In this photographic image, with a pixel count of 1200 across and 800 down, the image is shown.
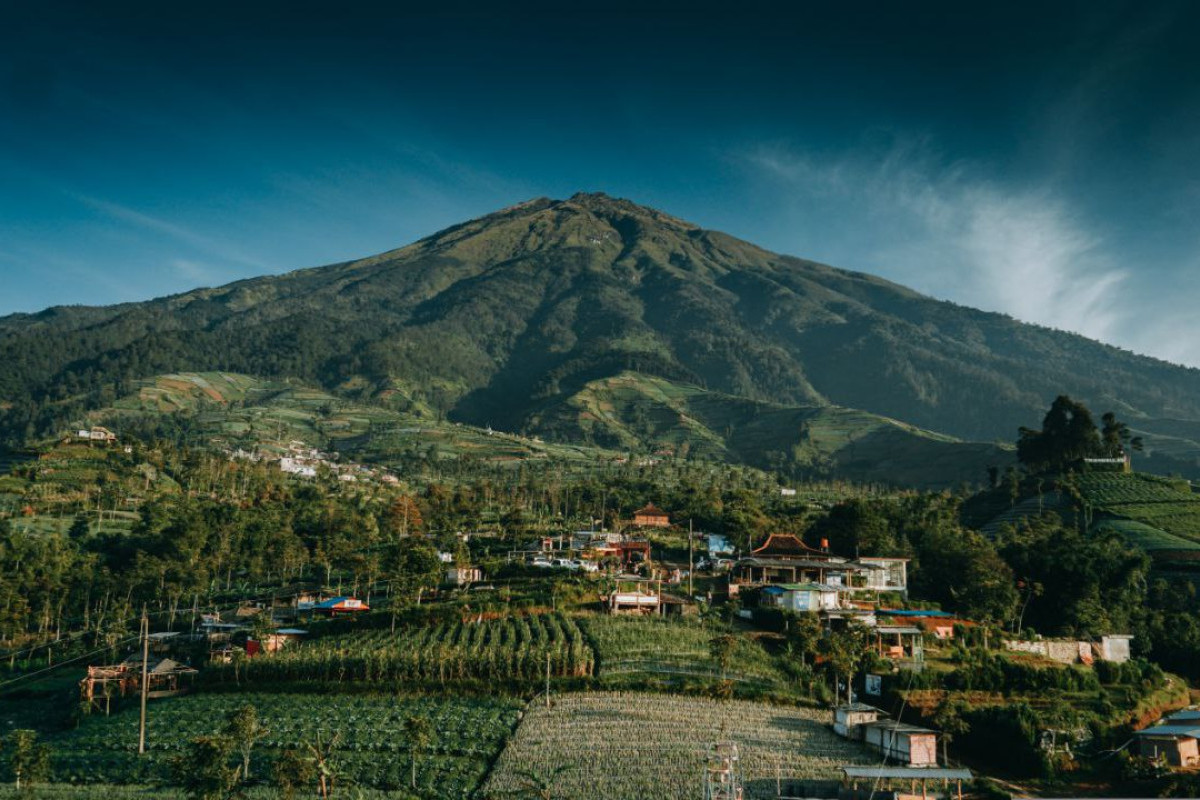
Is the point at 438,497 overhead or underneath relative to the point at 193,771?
overhead

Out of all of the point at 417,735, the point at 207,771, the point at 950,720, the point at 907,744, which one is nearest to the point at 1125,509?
the point at 950,720

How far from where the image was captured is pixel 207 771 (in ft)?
105

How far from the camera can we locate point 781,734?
40531mm

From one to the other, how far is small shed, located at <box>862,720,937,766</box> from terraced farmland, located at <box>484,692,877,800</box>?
105cm

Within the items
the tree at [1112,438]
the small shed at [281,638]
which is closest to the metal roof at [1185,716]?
the small shed at [281,638]

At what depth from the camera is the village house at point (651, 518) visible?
97062 mm

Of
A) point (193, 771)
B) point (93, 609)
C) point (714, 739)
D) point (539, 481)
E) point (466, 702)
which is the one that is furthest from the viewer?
point (539, 481)

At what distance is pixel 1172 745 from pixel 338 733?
3833cm

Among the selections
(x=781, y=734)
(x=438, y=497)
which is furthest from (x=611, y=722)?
(x=438, y=497)

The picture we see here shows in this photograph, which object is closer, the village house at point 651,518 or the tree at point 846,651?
the tree at point 846,651

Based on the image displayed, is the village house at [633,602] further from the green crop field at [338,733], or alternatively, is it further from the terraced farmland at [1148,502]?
the terraced farmland at [1148,502]

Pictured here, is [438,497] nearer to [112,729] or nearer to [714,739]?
[112,729]

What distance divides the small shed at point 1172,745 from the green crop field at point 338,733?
29364mm

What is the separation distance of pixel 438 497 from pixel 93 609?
134ft
